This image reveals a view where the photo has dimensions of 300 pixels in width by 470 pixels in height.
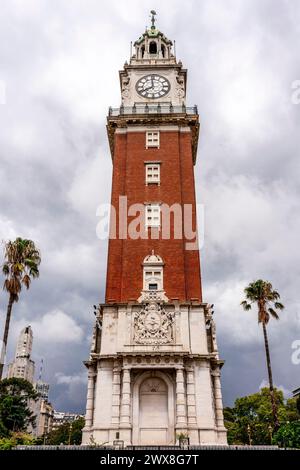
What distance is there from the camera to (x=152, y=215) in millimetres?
35406

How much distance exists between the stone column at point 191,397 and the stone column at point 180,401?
1.22 feet

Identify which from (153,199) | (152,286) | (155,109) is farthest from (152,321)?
(155,109)

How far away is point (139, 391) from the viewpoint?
93.2ft

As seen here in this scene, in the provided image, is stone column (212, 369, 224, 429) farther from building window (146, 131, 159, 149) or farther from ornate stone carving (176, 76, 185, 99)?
ornate stone carving (176, 76, 185, 99)

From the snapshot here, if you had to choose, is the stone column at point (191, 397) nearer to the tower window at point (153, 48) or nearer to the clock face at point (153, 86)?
the clock face at point (153, 86)

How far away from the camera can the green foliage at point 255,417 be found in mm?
56844

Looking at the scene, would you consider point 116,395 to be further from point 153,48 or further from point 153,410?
point 153,48

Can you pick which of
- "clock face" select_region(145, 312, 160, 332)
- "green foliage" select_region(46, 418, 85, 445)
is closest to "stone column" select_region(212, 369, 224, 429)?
"clock face" select_region(145, 312, 160, 332)

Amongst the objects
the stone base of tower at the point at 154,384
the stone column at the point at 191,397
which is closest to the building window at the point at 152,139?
the stone base of tower at the point at 154,384

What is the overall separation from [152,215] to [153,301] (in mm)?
7810
